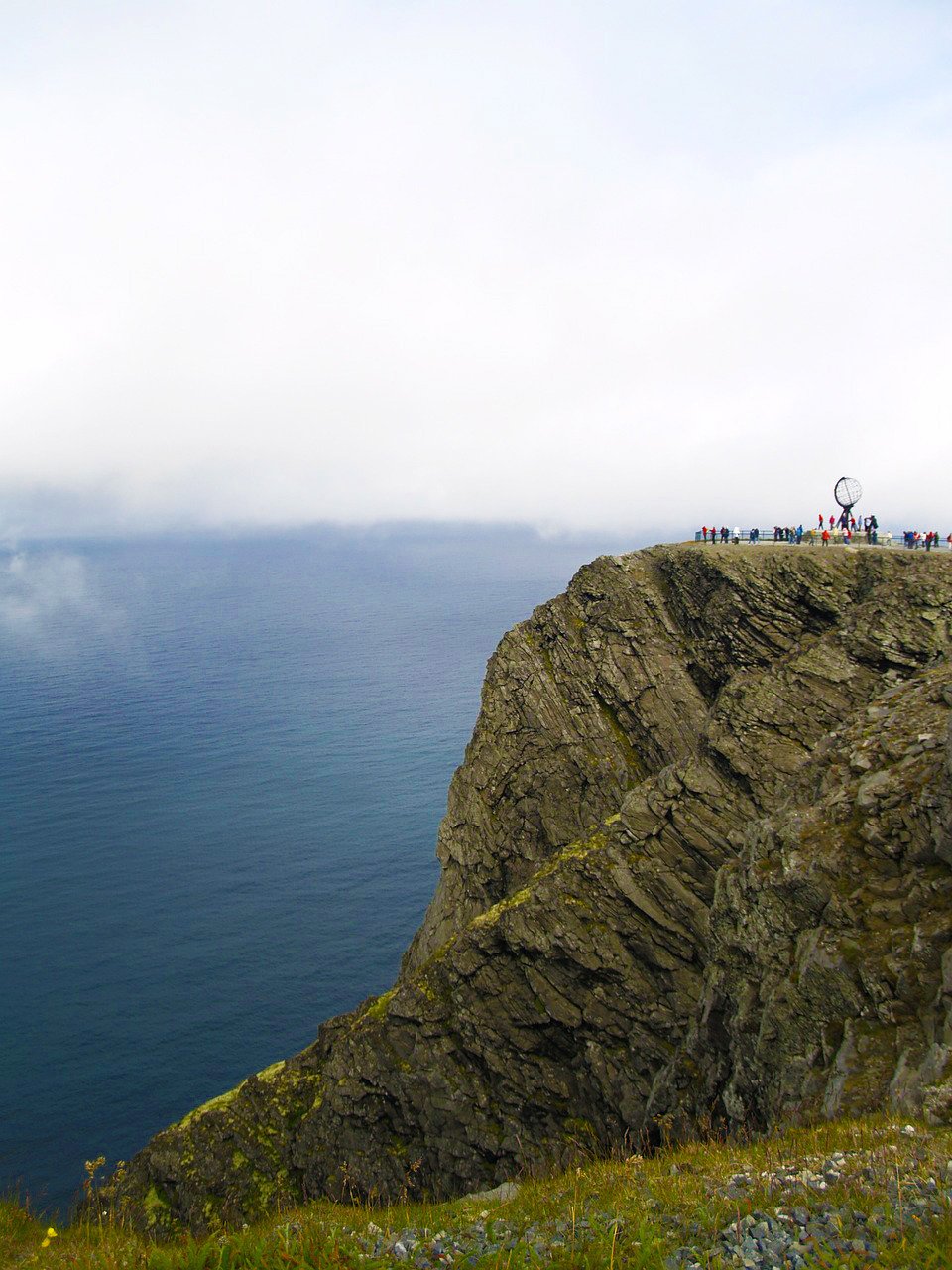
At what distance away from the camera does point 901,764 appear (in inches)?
878

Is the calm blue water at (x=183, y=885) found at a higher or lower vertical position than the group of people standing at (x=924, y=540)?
lower

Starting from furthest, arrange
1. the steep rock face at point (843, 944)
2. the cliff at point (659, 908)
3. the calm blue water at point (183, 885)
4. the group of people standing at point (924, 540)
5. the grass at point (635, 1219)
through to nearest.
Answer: the calm blue water at point (183, 885) → the group of people standing at point (924, 540) → the cliff at point (659, 908) → the steep rock face at point (843, 944) → the grass at point (635, 1219)

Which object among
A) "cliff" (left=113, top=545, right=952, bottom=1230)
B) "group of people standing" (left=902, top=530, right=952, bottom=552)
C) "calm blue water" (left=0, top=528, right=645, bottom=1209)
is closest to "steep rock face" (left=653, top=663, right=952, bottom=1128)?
"cliff" (left=113, top=545, right=952, bottom=1230)

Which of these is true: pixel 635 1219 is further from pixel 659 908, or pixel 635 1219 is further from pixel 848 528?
pixel 848 528

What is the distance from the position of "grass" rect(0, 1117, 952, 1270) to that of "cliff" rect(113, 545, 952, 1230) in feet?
7.07

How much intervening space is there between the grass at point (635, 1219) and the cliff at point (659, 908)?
7.07ft

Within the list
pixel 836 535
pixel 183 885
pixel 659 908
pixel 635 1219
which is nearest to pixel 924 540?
pixel 836 535

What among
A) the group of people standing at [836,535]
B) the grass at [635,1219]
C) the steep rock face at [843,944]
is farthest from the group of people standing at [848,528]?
the grass at [635,1219]

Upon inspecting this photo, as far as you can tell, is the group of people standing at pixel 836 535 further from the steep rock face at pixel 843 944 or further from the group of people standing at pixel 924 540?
the steep rock face at pixel 843 944

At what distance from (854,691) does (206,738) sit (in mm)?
113478

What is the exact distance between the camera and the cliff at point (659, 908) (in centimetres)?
1962

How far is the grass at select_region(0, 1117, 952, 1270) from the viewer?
10914 millimetres

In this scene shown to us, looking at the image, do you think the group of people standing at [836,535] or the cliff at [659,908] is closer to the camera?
the cliff at [659,908]

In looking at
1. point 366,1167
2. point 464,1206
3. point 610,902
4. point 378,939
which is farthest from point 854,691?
point 378,939
